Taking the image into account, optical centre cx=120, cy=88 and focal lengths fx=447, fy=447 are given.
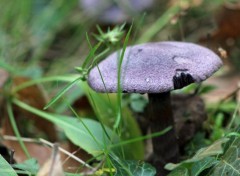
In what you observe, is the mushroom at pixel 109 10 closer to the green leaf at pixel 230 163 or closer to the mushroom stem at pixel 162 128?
the mushroom stem at pixel 162 128

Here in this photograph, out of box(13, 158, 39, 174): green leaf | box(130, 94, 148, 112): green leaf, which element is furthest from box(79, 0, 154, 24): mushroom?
box(13, 158, 39, 174): green leaf

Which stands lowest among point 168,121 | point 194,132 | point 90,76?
point 194,132

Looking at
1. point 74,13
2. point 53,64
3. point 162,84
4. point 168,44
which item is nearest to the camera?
point 162,84

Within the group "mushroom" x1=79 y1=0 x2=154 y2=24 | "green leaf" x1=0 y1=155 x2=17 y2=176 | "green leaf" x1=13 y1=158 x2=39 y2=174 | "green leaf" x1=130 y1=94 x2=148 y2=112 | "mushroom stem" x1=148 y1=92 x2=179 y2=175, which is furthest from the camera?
"mushroom" x1=79 y1=0 x2=154 y2=24

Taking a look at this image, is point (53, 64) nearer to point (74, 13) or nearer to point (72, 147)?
point (74, 13)

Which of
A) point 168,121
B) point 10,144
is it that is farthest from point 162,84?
point 10,144

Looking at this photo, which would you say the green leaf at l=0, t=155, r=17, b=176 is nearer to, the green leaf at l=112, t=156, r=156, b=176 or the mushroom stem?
the green leaf at l=112, t=156, r=156, b=176

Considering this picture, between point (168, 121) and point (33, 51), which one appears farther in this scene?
point (33, 51)

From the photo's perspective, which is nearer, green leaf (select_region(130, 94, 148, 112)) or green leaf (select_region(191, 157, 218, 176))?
green leaf (select_region(191, 157, 218, 176))

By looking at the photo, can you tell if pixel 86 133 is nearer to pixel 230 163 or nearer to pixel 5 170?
pixel 5 170
